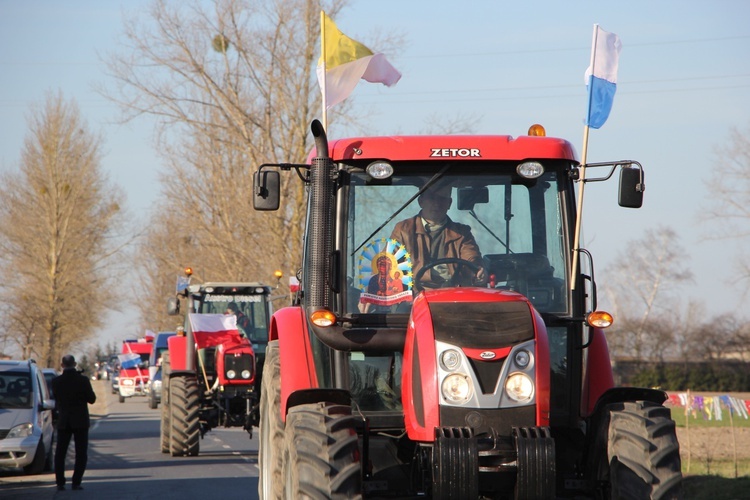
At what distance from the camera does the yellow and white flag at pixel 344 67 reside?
388 inches

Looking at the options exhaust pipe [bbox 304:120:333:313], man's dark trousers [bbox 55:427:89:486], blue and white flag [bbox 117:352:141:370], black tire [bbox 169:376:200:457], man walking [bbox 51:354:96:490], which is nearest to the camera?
exhaust pipe [bbox 304:120:333:313]

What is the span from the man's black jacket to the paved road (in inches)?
33.4

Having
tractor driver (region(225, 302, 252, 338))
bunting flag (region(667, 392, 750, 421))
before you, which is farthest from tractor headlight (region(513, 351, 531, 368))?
bunting flag (region(667, 392, 750, 421))

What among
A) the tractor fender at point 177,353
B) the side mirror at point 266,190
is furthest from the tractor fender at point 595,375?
the tractor fender at point 177,353

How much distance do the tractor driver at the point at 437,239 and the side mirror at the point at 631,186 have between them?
3.27ft

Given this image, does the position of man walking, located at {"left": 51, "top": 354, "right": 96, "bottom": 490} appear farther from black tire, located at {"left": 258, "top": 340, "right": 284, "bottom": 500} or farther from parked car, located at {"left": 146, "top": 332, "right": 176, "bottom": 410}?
parked car, located at {"left": 146, "top": 332, "right": 176, "bottom": 410}

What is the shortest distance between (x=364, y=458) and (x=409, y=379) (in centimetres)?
65

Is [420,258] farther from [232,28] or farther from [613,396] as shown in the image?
[232,28]

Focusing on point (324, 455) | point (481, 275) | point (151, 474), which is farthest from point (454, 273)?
point (151, 474)

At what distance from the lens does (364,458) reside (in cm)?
695

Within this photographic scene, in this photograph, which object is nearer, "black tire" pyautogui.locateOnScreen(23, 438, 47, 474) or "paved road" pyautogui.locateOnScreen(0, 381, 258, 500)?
"paved road" pyautogui.locateOnScreen(0, 381, 258, 500)

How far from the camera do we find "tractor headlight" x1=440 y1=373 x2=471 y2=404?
6.28m

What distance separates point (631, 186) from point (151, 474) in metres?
10.7

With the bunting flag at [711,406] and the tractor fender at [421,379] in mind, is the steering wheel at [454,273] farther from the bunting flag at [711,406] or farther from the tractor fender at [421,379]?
the bunting flag at [711,406]
